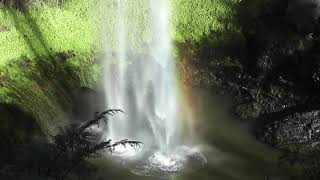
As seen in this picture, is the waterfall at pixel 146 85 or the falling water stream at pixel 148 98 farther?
the waterfall at pixel 146 85

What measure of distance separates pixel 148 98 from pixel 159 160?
4187 millimetres

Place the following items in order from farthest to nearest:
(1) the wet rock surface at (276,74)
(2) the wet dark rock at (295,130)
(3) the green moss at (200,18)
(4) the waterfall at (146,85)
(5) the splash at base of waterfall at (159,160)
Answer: (3) the green moss at (200,18) < (1) the wet rock surface at (276,74) < (2) the wet dark rock at (295,130) < (4) the waterfall at (146,85) < (5) the splash at base of waterfall at (159,160)

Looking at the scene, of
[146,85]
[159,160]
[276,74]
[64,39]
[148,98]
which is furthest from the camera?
[64,39]

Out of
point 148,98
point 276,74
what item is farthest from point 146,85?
point 276,74

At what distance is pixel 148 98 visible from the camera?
20.9 metres

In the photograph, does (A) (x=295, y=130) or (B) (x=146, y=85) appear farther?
(B) (x=146, y=85)

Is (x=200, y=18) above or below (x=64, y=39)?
above

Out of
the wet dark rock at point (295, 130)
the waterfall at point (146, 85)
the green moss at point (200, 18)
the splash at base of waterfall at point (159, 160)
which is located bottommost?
the splash at base of waterfall at point (159, 160)

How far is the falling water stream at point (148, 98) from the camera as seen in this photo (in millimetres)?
17406

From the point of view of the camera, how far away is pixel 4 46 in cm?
2095

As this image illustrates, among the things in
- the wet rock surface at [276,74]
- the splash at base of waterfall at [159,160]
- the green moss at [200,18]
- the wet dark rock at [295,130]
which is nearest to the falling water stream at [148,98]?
the splash at base of waterfall at [159,160]

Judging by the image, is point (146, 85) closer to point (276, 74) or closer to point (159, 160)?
point (159, 160)

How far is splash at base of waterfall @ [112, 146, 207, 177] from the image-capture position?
652 inches

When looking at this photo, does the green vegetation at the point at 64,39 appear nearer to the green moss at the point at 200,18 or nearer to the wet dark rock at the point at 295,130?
the green moss at the point at 200,18
